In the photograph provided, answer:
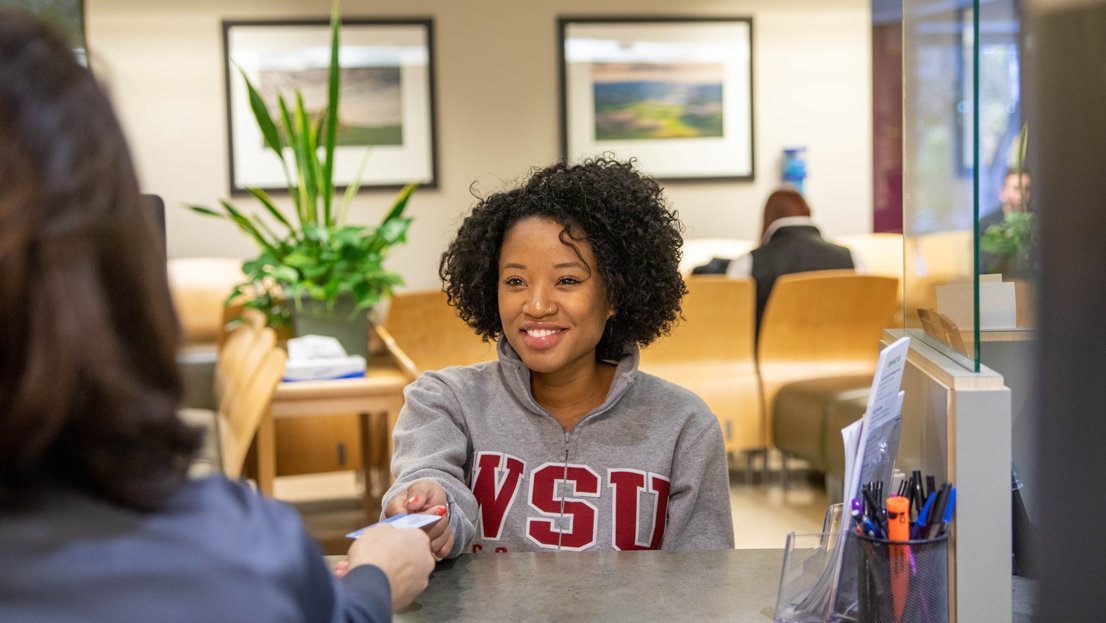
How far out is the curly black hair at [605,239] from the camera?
127 centimetres

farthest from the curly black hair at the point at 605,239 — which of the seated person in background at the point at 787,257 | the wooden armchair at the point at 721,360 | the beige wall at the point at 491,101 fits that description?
the beige wall at the point at 491,101

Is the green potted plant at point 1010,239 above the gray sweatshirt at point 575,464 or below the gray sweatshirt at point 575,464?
above

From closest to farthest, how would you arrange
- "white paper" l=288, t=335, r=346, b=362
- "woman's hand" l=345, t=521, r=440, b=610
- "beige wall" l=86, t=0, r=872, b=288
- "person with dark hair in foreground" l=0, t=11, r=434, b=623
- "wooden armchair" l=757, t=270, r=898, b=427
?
1. "person with dark hair in foreground" l=0, t=11, r=434, b=623
2. "woman's hand" l=345, t=521, r=440, b=610
3. "white paper" l=288, t=335, r=346, b=362
4. "wooden armchair" l=757, t=270, r=898, b=427
5. "beige wall" l=86, t=0, r=872, b=288

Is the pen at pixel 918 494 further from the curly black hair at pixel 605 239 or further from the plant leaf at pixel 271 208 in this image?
the plant leaf at pixel 271 208

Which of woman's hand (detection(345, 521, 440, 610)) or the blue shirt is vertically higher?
the blue shirt

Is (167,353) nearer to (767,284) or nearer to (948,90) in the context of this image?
(948,90)

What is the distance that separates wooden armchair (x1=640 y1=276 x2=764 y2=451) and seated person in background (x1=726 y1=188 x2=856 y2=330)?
A: 40cm

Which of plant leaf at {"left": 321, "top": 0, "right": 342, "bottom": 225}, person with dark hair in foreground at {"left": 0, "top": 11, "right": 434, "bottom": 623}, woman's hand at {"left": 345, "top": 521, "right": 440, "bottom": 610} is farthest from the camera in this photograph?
plant leaf at {"left": 321, "top": 0, "right": 342, "bottom": 225}

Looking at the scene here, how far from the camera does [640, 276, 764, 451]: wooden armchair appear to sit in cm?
332

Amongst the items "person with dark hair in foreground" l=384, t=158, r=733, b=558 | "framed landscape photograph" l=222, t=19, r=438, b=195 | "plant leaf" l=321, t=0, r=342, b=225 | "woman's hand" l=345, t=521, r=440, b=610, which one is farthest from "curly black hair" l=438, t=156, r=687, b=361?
"framed landscape photograph" l=222, t=19, r=438, b=195

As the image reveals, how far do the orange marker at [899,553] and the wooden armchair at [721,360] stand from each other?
8.40ft

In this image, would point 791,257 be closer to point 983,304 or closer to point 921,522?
point 983,304

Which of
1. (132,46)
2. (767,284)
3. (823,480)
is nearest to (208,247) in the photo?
(132,46)

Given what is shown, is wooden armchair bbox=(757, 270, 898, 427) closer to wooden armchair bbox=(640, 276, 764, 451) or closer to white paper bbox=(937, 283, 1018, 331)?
wooden armchair bbox=(640, 276, 764, 451)
